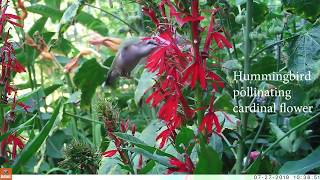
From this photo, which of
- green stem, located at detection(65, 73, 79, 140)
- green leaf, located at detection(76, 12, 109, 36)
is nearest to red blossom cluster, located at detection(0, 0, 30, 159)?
green stem, located at detection(65, 73, 79, 140)

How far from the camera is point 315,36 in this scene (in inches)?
33.8

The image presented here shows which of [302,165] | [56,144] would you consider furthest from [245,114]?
[56,144]

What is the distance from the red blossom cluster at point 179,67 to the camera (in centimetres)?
67

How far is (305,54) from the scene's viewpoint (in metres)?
0.85

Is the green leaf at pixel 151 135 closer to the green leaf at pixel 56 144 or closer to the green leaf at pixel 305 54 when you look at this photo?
the green leaf at pixel 305 54

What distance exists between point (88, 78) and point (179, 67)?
0.61 m

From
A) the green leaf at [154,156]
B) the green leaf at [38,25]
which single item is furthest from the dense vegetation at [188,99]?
the green leaf at [38,25]

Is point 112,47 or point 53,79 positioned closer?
point 112,47

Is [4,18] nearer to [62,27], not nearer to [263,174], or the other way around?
[62,27]

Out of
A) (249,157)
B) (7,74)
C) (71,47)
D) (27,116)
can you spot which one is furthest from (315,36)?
(71,47)

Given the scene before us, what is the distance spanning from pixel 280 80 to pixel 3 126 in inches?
17.7

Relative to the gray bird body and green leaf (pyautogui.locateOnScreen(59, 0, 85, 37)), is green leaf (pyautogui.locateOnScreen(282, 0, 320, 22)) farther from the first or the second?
Result: green leaf (pyautogui.locateOnScreen(59, 0, 85, 37))

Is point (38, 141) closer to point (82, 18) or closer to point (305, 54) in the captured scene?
point (305, 54)

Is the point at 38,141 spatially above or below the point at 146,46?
below
